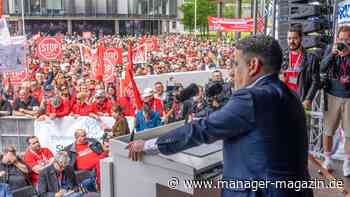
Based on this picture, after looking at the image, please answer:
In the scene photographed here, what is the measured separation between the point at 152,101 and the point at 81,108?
54.7 inches

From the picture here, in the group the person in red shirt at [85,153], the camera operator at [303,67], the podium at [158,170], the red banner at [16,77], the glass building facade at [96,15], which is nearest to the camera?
the podium at [158,170]

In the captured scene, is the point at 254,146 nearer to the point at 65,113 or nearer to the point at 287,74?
the point at 287,74

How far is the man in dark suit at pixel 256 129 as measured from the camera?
2299 mm

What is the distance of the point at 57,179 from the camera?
636cm

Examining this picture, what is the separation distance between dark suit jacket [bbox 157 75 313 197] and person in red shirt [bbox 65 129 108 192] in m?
4.56

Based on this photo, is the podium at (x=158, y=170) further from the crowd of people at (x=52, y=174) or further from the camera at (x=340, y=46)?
the crowd of people at (x=52, y=174)

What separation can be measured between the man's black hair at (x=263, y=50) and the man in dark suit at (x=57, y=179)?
4252mm

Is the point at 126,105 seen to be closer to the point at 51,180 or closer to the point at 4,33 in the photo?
the point at 4,33

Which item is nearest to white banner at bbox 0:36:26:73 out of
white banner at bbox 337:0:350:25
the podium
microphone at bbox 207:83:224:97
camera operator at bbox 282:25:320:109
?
camera operator at bbox 282:25:320:109

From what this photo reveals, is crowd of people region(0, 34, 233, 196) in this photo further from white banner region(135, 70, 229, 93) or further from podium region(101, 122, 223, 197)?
white banner region(135, 70, 229, 93)

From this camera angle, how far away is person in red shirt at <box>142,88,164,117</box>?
883 centimetres

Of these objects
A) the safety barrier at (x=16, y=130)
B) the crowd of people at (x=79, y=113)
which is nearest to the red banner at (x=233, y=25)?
the crowd of people at (x=79, y=113)

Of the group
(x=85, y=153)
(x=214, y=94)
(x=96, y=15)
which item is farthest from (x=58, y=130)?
(x=96, y=15)

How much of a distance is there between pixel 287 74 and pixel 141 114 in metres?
3.29
